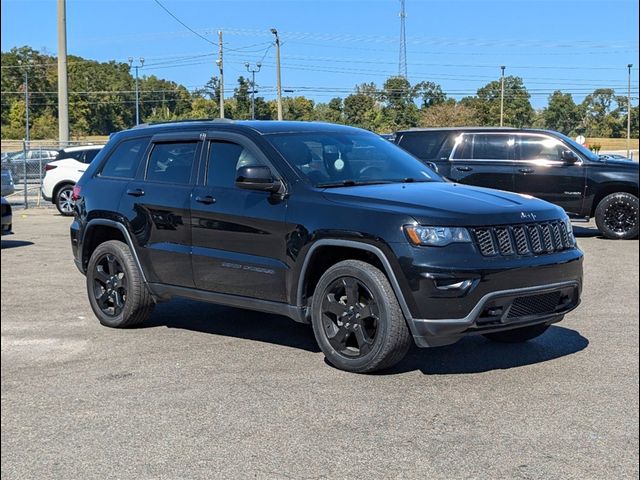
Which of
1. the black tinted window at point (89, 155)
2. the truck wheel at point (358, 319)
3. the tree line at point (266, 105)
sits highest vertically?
the tree line at point (266, 105)

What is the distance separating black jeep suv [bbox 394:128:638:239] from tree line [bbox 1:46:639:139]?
1.92 metres

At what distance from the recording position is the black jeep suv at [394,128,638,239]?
14.2 metres

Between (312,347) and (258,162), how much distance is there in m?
1.50

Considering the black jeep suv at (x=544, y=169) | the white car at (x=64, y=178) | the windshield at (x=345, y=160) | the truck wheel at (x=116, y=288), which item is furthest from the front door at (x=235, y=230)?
the white car at (x=64, y=178)

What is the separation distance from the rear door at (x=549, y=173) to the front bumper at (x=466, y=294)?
30.4ft

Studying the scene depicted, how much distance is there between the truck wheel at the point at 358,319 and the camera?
533cm

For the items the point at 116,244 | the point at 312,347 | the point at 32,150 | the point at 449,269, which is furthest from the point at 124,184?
the point at 32,150

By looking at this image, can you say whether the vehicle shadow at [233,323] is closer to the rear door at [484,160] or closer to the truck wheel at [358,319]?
the truck wheel at [358,319]

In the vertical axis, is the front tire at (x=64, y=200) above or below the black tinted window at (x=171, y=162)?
below

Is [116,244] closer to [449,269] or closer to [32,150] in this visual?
[449,269]

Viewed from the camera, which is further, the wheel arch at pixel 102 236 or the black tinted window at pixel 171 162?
the wheel arch at pixel 102 236

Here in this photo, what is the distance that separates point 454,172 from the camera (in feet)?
48.2

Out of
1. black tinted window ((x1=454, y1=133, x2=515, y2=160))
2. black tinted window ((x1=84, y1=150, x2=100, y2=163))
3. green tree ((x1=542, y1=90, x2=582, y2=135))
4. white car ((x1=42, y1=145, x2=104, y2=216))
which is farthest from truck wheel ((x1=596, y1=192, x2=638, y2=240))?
green tree ((x1=542, y1=90, x2=582, y2=135))

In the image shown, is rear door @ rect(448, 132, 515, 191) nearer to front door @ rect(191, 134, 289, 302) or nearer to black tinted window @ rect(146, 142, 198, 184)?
black tinted window @ rect(146, 142, 198, 184)
